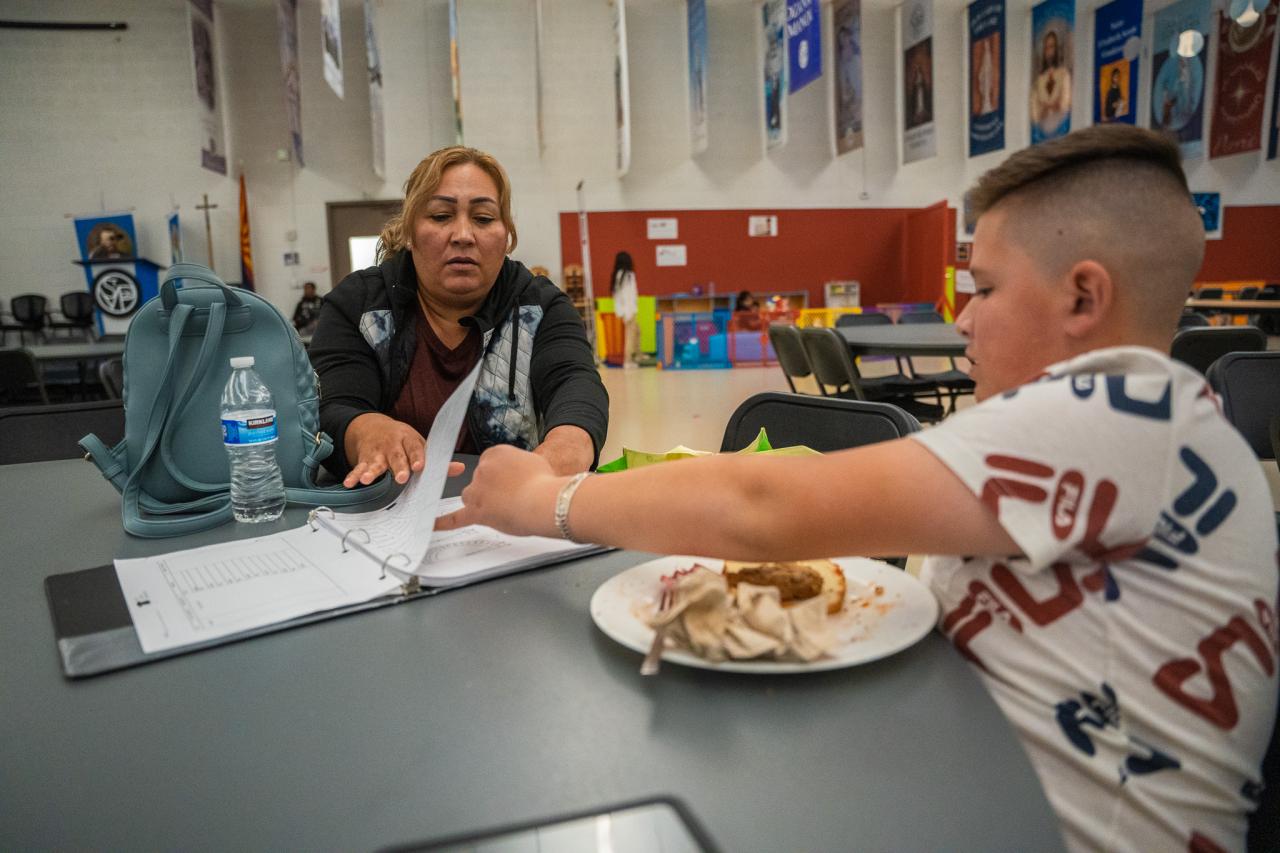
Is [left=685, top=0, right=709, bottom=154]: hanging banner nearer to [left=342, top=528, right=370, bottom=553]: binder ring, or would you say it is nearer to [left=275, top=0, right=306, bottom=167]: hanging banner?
[left=275, top=0, right=306, bottom=167]: hanging banner

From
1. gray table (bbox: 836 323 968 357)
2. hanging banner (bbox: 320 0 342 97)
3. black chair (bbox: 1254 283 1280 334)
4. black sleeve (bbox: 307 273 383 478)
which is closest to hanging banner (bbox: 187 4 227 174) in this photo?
hanging banner (bbox: 320 0 342 97)

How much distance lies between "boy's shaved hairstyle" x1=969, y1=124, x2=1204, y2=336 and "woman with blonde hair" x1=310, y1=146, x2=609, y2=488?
46.5 inches

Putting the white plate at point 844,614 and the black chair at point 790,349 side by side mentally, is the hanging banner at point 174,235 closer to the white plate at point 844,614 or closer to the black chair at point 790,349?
the black chair at point 790,349

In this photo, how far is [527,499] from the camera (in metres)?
0.92

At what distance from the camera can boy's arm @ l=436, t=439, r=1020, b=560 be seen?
660 mm

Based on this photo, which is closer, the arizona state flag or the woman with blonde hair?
the woman with blonde hair

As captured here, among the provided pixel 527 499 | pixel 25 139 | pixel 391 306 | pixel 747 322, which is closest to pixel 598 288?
pixel 747 322

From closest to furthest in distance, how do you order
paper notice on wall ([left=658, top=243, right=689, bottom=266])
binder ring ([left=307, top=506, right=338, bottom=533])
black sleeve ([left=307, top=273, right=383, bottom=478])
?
binder ring ([left=307, top=506, right=338, bottom=533]) < black sleeve ([left=307, top=273, right=383, bottom=478]) < paper notice on wall ([left=658, top=243, right=689, bottom=266])

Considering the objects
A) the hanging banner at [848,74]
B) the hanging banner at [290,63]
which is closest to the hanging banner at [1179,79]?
the hanging banner at [848,74]

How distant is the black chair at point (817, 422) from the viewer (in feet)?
4.81

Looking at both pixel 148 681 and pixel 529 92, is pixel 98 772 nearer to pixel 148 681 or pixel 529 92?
pixel 148 681

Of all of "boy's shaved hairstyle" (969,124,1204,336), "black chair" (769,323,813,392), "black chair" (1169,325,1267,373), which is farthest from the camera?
"black chair" (769,323,813,392)

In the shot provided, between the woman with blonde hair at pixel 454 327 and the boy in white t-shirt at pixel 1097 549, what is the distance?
1218 mm

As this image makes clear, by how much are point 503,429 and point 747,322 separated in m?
9.38
